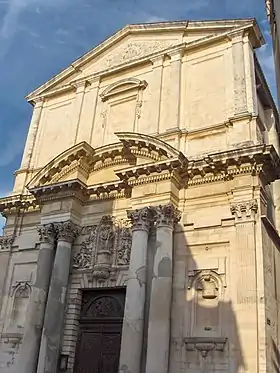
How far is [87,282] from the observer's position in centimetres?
1193

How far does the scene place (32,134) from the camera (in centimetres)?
1625

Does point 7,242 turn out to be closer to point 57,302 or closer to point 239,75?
point 57,302

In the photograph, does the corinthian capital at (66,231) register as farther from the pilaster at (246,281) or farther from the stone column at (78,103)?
the pilaster at (246,281)

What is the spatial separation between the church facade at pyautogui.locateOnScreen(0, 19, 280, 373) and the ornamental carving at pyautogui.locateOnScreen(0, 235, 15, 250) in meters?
0.04

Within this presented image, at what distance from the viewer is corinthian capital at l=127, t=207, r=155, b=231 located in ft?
36.3

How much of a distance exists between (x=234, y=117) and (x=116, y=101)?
4.64 m

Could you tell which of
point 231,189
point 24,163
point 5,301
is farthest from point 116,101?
point 5,301

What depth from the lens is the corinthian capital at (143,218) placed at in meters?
11.1

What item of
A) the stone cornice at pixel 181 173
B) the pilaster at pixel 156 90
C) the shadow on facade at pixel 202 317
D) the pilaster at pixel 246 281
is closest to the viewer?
the pilaster at pixel 246 281

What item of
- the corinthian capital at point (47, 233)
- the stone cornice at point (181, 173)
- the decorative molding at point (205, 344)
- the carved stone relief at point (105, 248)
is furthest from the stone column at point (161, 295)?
the corinthian capital at point (47, 233)

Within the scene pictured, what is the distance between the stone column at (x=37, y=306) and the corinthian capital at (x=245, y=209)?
5.30m

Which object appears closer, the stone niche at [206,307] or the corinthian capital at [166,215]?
the stone niche at [206,307]

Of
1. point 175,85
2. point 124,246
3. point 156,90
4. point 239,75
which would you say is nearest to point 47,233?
point 124,246

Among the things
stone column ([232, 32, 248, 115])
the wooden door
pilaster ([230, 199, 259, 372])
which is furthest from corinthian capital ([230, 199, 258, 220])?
the wooden door
